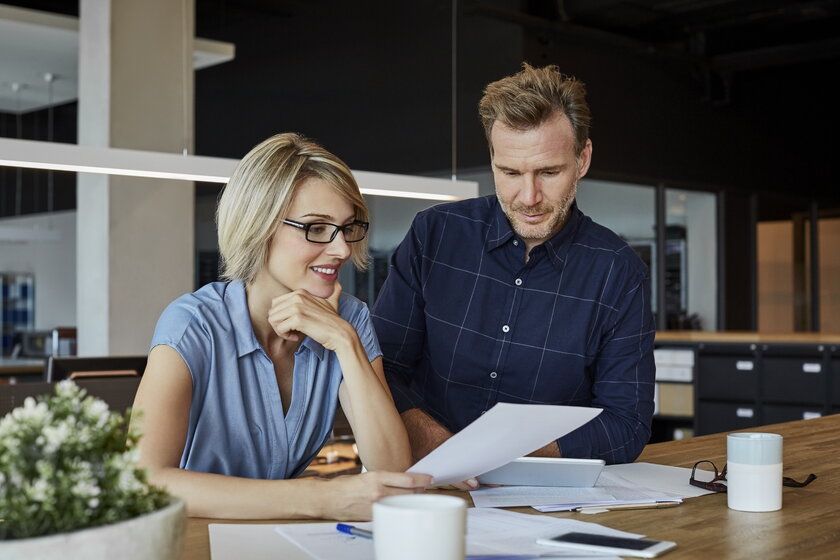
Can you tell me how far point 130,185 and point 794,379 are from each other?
435cm

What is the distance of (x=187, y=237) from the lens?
5.96m

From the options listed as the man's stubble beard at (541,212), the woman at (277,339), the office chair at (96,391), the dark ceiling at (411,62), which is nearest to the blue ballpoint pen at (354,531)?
the woman at (277,339)

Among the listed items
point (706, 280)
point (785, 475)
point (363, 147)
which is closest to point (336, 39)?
point (363, 147)

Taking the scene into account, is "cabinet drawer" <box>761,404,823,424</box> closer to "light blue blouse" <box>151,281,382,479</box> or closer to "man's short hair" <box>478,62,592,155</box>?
"man's short hair" <box>478,62,592,155</box>

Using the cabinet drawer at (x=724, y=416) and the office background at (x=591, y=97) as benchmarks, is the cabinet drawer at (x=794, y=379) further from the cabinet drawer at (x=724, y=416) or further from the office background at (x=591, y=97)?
the office background at (x=591, y=97)

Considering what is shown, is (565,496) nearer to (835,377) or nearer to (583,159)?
(583,159)

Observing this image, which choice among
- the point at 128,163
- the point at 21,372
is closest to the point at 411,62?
the point at 21,372

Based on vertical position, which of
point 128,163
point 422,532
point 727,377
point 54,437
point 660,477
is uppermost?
point 128,163

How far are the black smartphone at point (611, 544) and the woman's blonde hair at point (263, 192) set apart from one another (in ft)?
2.45

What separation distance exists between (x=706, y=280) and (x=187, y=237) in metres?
5.68

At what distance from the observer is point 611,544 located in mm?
1174

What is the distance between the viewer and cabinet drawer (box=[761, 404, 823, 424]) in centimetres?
623

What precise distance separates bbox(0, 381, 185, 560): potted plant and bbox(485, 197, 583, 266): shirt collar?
1.44 meters

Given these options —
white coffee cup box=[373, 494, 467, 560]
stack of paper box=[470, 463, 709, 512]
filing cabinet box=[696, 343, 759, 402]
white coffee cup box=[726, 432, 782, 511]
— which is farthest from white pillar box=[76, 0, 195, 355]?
white coffee cup box=[373, 494, 467, 560]
